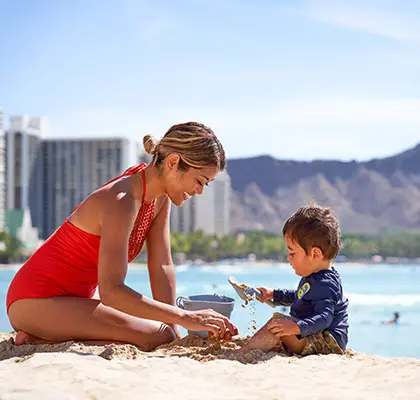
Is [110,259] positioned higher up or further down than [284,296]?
higher up

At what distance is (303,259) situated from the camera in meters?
2.62

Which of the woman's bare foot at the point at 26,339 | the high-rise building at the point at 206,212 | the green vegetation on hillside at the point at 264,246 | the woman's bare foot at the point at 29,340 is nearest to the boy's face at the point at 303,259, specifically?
the woman's bare foot at the point at 29,340

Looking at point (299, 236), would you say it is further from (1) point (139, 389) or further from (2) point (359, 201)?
(2) point (359, 201)

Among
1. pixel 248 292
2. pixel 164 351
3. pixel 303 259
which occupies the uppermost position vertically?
pixel 303 259

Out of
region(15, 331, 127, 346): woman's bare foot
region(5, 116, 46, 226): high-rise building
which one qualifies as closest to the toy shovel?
region(15, 331, 127, 346): woman's bare foot

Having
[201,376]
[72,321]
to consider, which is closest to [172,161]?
[72,321]

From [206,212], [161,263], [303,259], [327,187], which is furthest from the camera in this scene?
[327,187]

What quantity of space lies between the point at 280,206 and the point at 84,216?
391ft

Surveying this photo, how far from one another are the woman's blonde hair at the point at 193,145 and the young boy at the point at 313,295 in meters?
0.39

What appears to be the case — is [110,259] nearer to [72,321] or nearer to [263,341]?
[72,321]

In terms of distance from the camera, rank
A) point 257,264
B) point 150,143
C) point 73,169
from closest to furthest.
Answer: point 150,143
point 257,264
point 73,169

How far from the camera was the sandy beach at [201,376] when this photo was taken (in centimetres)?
193

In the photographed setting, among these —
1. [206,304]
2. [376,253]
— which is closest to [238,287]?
[206,304]

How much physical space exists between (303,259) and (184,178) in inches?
21.3
